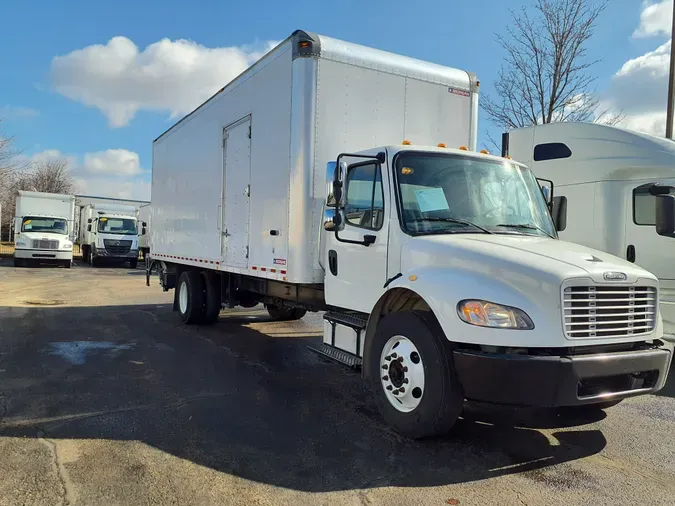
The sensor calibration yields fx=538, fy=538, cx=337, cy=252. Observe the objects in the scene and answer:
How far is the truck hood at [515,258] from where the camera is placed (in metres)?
3.79

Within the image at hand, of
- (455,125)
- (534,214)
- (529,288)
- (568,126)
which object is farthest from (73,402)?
(568,126)

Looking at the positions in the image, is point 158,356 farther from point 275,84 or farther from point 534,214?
point 534,214

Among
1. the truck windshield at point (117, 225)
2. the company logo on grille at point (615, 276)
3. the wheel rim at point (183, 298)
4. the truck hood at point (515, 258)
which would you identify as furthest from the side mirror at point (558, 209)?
the truck windshield at point (117, 225)

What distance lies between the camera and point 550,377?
3.62 m

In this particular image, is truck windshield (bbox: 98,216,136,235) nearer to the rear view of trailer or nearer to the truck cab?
the rear view of trailer

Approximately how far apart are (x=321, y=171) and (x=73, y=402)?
136 inches

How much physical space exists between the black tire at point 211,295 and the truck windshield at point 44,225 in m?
19.3

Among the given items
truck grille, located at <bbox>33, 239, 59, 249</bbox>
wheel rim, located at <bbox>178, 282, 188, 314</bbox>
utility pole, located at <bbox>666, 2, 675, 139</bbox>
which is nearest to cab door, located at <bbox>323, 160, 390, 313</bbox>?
wheel rim, located at <bbox>178, 282, 188, 314</bbox>

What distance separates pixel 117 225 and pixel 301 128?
81.9ft

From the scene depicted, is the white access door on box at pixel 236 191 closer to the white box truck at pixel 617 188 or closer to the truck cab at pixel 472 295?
the truck cab at pixel 472 295

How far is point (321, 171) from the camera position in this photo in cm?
600

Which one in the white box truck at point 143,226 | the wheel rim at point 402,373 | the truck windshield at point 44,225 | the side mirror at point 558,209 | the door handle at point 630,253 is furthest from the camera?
the truck windshield at point 44,225

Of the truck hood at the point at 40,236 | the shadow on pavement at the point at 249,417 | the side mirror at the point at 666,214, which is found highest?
the side mirror at the point at 666,214

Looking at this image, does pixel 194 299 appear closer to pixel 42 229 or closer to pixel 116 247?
pixel 42 229
